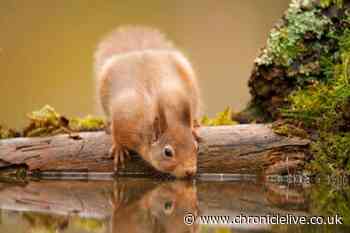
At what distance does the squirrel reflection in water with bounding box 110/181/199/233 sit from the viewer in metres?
1.99

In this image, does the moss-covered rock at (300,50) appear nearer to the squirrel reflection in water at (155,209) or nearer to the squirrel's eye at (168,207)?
the squirrel reflection in water at (155,209)

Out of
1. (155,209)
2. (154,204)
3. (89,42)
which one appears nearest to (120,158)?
(154,204)

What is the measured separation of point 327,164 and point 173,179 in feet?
2.58

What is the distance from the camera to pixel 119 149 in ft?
12.1

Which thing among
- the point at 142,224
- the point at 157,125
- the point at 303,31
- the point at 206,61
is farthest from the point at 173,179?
the point at 206,61

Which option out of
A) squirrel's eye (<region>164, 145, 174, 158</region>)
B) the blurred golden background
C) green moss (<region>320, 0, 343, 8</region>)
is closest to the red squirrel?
squirrel's eye (<region>164, 145, 174, 158</region>)

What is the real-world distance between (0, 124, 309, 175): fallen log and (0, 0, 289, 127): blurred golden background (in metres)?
2.81

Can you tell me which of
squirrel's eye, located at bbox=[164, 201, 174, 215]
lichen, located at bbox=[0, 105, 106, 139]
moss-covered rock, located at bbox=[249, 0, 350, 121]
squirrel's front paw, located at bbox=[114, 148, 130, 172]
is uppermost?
moss-covered rock, located at bbox=[249, 0, 350, 121]

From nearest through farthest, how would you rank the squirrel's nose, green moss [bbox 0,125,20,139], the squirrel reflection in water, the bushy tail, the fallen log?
the squirrel reflection in water → the squirrel's nose → the fallen log → green moss [bbox 0,125,20,139] → the bushy tail

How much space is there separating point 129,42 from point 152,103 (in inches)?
30.3

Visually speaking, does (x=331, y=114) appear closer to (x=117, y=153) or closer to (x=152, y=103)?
(x=152, y=103)

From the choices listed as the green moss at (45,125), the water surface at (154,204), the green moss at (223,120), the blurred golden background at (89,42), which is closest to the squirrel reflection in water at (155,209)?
the water surface at (154,204)

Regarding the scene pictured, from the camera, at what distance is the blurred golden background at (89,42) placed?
666 cm

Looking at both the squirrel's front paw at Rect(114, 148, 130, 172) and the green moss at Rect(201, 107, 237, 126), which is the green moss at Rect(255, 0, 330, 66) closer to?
the green moss at Rect(201, 107, 237, 126)
